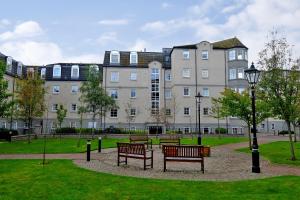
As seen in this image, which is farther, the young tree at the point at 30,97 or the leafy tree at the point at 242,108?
the young tree at the point at 30,97

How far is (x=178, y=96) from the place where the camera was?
46.4 metres

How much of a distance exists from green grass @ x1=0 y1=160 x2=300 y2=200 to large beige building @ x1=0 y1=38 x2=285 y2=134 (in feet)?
114

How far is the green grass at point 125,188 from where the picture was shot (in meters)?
7.55

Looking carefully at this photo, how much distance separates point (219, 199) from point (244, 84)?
132 feet

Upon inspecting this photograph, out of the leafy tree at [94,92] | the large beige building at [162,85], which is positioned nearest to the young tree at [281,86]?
the leafy tree at [94,92]

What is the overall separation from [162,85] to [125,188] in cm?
4011

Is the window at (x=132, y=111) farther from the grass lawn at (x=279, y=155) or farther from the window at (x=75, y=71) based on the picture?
the grass lawn at (x=279, y=155)

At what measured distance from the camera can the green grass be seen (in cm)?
755

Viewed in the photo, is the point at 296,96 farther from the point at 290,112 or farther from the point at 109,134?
the point at 109,134

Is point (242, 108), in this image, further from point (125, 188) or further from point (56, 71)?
point (56, 71)

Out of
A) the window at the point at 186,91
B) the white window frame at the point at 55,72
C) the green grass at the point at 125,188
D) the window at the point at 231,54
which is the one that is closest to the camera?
the green grass at the point at 125,188

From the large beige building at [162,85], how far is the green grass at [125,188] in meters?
34.6

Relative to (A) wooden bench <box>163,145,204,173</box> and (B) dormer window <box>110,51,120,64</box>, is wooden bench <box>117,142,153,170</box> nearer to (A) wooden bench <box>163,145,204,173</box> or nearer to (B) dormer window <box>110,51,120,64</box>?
(A) wooden bench <box>163,145,204,173</box>

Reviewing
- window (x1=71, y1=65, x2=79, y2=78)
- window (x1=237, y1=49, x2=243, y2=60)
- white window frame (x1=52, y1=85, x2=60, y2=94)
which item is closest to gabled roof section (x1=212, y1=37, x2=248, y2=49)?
window (x1=237, y1=49, x2=243, y2=60)
